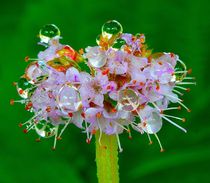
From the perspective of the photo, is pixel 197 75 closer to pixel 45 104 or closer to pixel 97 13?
pixel 97 13

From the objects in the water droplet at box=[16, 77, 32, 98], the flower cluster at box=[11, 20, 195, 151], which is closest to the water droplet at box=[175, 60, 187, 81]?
the flower cluster at box=[11, 20, 195, 151]

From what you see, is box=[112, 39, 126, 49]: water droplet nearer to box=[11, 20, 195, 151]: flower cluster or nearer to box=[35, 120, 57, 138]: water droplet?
box=[11, 20, 195, 151]: flower cluster

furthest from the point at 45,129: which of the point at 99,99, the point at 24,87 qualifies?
the point at 99,99

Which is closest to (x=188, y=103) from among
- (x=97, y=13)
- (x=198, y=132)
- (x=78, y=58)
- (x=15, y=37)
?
(x=198, y=132)

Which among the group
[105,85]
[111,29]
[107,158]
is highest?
[111,29]

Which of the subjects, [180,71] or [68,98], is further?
[180,71]

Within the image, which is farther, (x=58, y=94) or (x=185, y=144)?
(x=185, y=144)

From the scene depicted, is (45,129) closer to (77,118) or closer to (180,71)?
(77,118)
